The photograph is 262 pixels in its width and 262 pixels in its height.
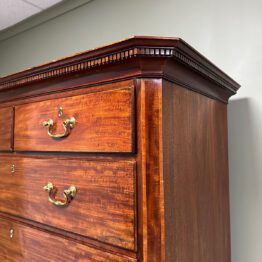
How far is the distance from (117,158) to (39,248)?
0.37 m

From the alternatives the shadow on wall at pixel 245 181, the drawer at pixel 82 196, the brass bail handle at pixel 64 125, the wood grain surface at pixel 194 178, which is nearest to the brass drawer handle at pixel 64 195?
the drawer at pixel 82 196

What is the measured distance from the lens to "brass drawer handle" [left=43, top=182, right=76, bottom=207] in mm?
679

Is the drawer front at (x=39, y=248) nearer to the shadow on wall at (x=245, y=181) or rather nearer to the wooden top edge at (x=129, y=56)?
the wooden top edge at (x=129, y=56)

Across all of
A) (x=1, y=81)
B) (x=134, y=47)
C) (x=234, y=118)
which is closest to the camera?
(x=134, y=47)

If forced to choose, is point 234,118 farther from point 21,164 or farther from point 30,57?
point 30,57

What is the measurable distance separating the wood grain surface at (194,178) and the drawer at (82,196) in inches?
3.2

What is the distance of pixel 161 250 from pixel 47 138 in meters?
0.40

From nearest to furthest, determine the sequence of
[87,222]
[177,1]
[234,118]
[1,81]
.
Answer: [87,222] < [1,81] < [234,118] < [177,1]

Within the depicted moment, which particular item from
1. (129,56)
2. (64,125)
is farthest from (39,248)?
(129,56)

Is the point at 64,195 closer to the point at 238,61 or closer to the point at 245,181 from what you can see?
the point at 245,181

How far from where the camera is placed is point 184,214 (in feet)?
2.12

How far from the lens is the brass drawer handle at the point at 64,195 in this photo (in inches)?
26.7

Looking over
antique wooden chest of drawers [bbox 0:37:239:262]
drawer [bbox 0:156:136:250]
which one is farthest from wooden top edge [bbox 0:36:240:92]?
drawer [bbox 0:156:136:250]

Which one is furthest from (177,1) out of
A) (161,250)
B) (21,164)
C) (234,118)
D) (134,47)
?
(161,250)
